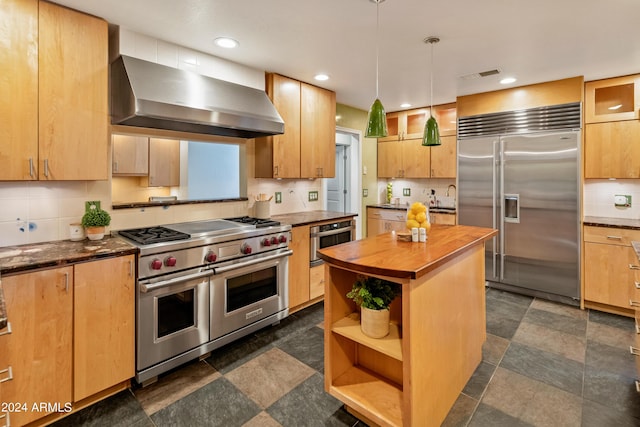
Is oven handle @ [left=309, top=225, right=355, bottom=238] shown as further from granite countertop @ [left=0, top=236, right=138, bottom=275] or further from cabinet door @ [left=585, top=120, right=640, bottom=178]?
cabinet door @ [left=585, top=120, right=640, bottom=178]

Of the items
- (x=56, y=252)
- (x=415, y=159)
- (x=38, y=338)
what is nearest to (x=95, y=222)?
(x=56, y=252)

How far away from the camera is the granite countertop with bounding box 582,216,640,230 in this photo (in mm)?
3126

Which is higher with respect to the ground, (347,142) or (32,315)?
(347,142)

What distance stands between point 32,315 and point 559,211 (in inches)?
178

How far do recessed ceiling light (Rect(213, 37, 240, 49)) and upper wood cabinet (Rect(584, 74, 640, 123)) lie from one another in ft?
11.9

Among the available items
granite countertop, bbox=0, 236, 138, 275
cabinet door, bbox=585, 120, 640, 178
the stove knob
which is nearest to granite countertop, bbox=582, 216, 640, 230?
cabinet door, bbox=585, 120, 640, 178

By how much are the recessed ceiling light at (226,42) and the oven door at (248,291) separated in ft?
5.70

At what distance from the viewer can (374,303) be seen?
170cm

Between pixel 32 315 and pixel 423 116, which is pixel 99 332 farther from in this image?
pixel 423 116

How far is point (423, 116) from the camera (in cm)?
506

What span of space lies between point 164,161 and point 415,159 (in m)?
3.43

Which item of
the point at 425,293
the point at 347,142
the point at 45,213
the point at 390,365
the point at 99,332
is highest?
the point at 347,142

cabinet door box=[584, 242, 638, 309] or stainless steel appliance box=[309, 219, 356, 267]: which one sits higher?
stainless steel appliance box=[309, 219, 356, 267]

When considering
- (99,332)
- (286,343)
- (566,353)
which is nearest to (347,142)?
(286,343)
